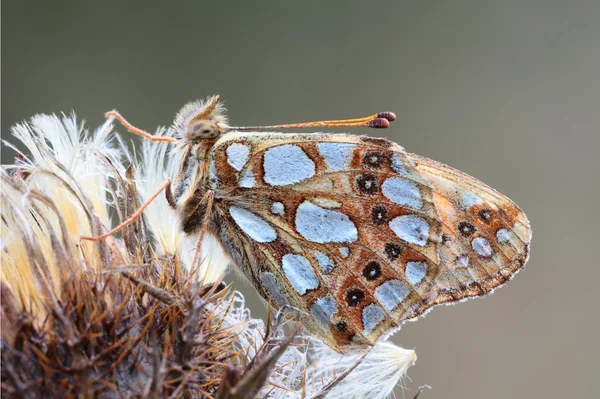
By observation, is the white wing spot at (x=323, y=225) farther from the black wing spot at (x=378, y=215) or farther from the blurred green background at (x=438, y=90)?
the blurred green background at (x=438, y=90)

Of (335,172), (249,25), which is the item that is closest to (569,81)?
(249,25)

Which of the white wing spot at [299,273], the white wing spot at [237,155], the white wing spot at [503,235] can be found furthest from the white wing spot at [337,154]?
the white wing spot at [503,235]

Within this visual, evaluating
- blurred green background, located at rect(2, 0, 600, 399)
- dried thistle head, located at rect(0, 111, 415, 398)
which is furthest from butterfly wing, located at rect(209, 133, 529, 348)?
blurred green background, located at rect(2, 0, 600, 399)

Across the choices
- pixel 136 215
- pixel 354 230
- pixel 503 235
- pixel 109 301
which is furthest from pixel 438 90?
pixel 109 301

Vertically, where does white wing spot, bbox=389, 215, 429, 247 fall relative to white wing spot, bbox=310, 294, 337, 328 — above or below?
above

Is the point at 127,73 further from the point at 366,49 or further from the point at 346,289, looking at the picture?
the point at 346,289

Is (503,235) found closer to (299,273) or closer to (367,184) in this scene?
(367,184)

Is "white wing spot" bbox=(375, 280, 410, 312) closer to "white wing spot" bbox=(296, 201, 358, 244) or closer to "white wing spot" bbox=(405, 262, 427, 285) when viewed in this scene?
"white wing spot" bbox=(405, 262, 427, 285)

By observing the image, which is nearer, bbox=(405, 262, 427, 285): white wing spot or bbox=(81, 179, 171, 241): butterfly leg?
bbox=(81, 179, 171, 241): butterfly leg
